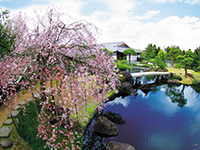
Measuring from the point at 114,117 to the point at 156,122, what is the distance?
2.35 metres

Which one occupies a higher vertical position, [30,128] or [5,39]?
[5,39]

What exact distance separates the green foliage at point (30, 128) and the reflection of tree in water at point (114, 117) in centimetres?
404

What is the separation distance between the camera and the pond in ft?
17.4

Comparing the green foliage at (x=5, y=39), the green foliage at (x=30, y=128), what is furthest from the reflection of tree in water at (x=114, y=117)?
the green foliage at (x=5, y=39)

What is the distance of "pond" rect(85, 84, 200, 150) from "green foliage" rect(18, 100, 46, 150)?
7.11ft

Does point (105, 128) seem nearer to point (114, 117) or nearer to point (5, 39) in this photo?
point (114, 117)

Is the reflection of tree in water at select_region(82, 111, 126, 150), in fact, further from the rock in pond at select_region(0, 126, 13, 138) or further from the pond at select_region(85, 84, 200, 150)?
the rock in pond at select_region(0, 126, 13, 138)

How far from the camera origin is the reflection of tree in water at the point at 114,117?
6.81 meters

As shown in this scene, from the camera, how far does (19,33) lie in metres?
6.55

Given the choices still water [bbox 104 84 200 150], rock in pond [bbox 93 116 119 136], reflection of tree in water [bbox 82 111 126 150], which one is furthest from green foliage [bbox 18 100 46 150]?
still water [bbox 104 84 200 150]

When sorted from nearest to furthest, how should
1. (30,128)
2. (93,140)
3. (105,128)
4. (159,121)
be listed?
1. (30,128)
2. (93,140)
3. (105,128)
4. (159,121)

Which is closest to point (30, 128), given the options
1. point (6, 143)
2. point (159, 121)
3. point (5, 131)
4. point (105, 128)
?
point (6, 143)

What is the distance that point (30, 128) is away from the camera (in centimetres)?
407

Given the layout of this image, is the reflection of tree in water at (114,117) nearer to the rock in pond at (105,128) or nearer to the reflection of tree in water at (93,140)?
the rock in pond at (105,128)
